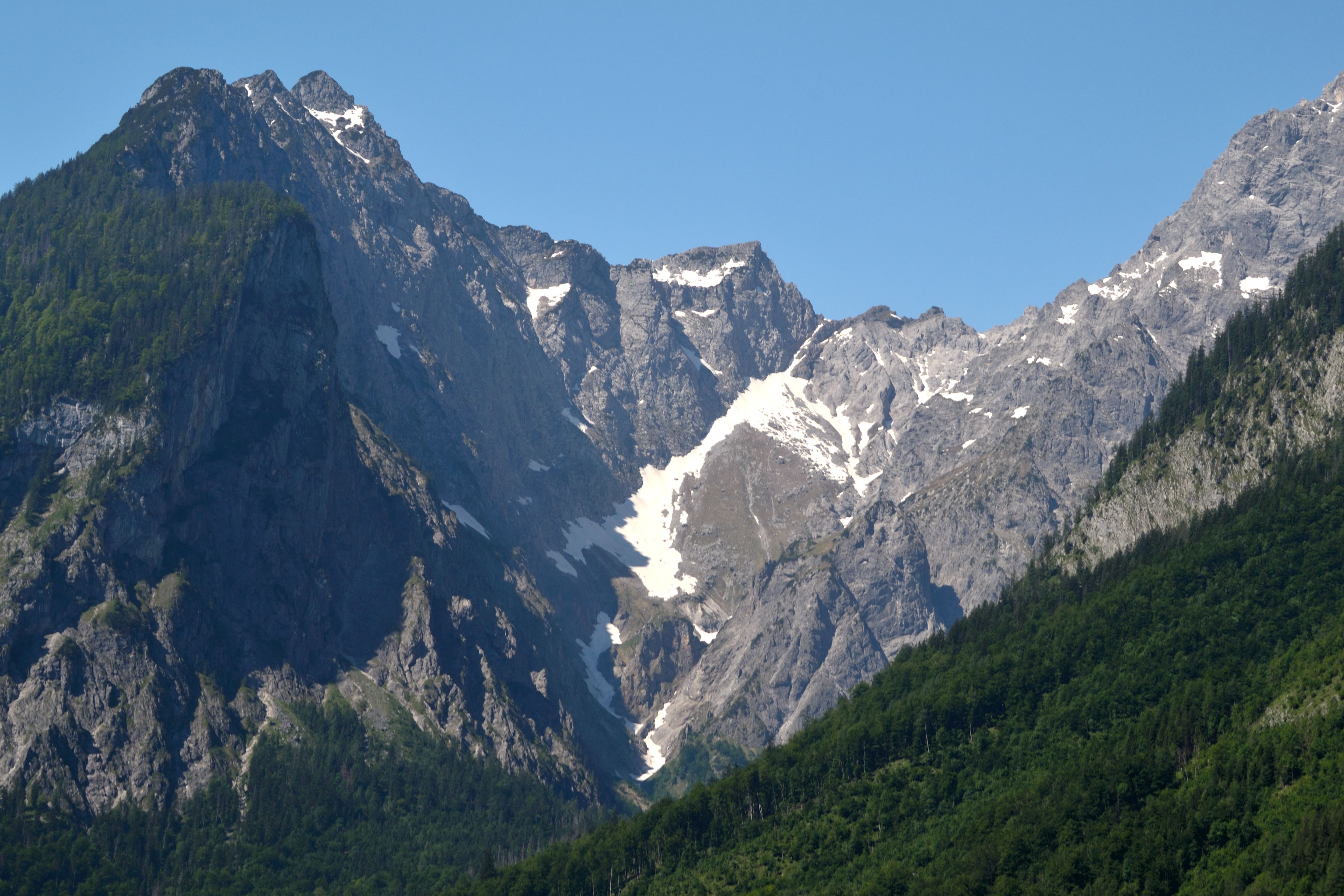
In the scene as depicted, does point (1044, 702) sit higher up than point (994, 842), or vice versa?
point (1044, 702)

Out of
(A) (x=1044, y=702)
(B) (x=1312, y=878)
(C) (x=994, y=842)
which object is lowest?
(B) (x=1312, y=878)

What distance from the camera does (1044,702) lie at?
654 ft

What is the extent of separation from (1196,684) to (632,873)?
77.9 meters

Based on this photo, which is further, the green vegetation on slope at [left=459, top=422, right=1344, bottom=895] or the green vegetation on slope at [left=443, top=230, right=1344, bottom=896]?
the green vegetation on slope at [left=459, top=422, right=1344, bottom=895]

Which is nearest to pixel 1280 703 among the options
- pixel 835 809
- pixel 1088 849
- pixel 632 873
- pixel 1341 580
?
pixel 1088 849

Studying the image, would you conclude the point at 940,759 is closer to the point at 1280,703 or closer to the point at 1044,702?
the point at 1044,702

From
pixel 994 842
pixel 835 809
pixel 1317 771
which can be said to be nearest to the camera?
pixel 1317 771

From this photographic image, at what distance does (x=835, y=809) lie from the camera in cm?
19375

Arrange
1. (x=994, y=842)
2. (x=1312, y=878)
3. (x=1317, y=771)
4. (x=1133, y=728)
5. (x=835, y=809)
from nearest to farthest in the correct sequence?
(x=1312, y=878) → (x=1317, y=771) → (x=994, y=842) → (x=1133, y=728) → (x=835, y=809)

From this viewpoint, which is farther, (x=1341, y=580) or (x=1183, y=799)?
(x=1341, y=580)

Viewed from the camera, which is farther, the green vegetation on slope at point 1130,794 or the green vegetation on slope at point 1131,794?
the green vegetation on slope at point 1130,794

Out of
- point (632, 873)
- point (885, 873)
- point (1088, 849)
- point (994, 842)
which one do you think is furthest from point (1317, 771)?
point (632, 873)

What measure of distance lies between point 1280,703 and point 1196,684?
1846 cm

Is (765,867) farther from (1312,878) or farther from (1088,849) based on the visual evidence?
(1312,878)
